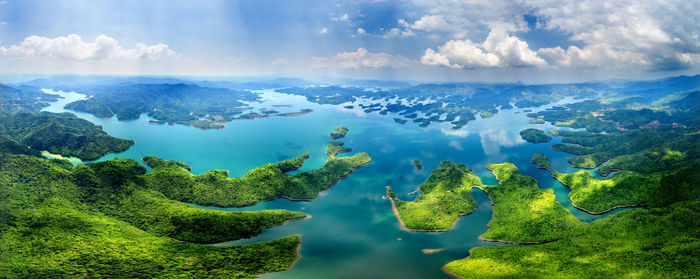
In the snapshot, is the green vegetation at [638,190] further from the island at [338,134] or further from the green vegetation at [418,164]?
the island at [338,134]

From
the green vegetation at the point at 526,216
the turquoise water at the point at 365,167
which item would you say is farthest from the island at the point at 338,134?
the green vegetation at the point at 526,216

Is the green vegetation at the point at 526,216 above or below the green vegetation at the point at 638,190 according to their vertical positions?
below

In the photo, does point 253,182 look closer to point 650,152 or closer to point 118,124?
point 650,152

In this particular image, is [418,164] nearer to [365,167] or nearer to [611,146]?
[365,167]

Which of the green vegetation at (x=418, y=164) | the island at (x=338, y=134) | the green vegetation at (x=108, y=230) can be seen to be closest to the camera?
the green vegetation at (x=108, y=230)

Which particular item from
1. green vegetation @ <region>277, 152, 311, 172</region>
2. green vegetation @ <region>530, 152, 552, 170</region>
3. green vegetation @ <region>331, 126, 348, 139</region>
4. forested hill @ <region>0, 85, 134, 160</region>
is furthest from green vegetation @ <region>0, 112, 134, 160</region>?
green vegetation @ <region>530, 152, 552, 170</region>

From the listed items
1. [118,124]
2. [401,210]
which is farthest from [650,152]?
[118,124]

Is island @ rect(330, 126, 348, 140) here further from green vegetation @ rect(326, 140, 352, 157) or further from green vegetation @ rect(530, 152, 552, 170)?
green vegetation @ rect(530, 152, 552, 170)
